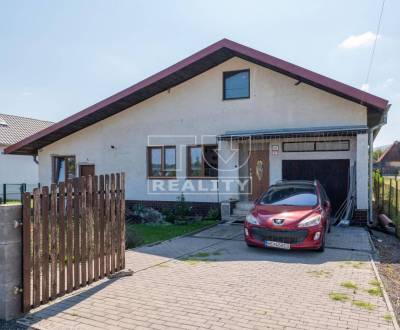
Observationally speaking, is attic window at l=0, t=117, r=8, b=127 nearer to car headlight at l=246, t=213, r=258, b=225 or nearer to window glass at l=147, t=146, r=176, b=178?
window glass at l=147, t=146, r=176, b=178

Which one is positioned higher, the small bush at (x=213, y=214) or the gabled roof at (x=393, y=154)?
the gabled roof at (x=393, y=154)

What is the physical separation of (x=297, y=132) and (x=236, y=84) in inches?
130

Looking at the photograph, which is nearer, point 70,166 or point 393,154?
point 70,166

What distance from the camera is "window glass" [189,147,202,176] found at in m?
14.4

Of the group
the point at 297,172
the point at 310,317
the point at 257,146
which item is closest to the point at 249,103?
the point at 257,146

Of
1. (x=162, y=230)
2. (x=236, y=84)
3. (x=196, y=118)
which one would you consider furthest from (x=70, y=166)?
(x=236, y=84)

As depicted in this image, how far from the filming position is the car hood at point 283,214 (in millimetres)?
8000

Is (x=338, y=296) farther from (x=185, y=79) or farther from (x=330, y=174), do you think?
(x=185, y=79)

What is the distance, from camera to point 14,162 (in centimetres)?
2562

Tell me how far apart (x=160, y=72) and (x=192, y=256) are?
794 cm

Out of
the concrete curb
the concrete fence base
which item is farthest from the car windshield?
A: the concrete fence base

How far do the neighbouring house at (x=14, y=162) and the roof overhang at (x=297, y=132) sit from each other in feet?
49.8

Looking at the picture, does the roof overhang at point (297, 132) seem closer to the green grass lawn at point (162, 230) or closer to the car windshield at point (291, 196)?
the car windshield at point (291, 196)

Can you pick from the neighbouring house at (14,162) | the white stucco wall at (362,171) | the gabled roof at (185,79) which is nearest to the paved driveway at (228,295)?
the white stucco wall at (362,171)
